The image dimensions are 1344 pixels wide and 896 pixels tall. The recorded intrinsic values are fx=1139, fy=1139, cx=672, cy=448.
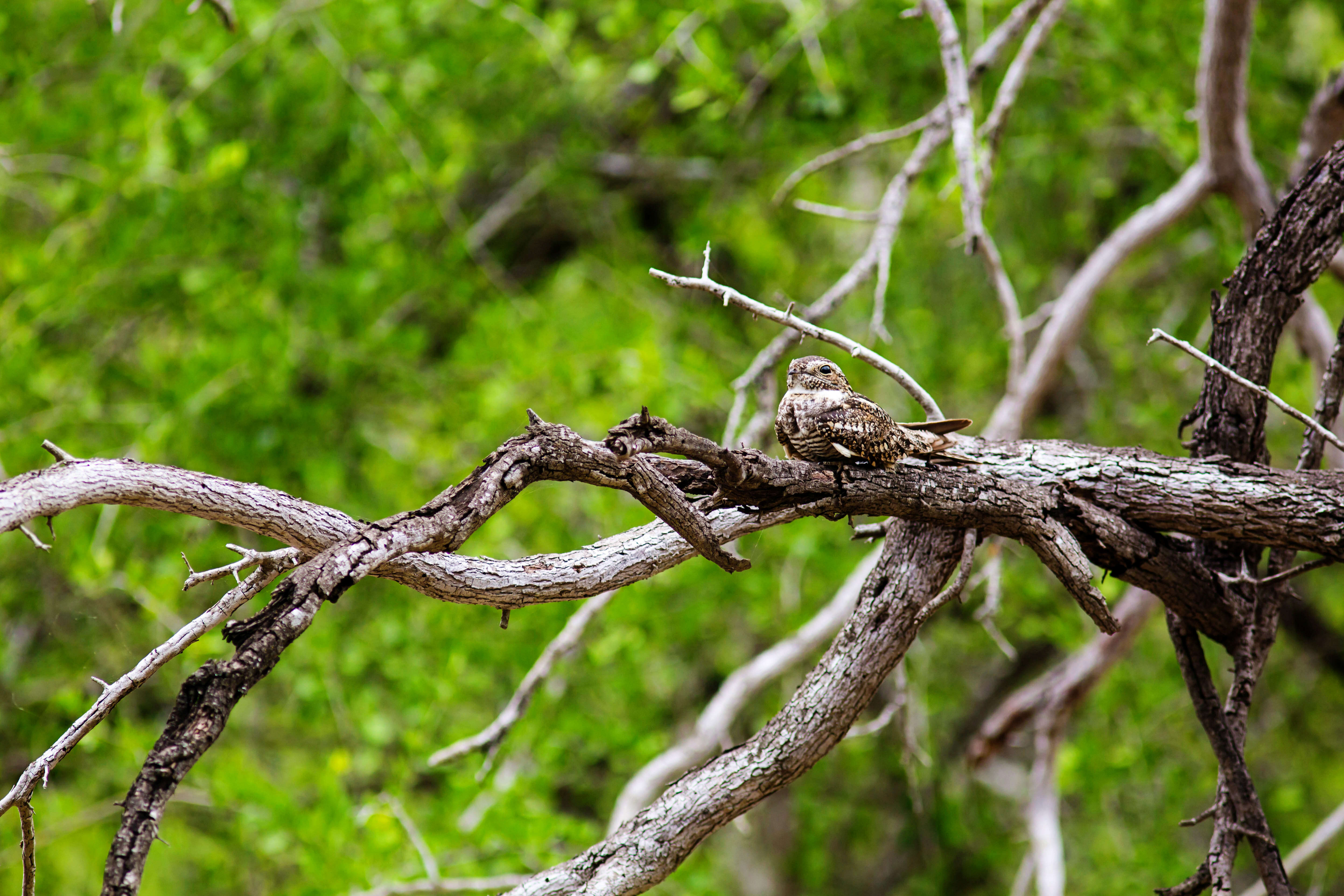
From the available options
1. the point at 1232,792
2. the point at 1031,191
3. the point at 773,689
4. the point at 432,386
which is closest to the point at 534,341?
the point at 432,386

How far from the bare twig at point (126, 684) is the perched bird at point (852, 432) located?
1.05 m

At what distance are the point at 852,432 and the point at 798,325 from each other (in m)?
0.27

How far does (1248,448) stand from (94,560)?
3.82 metres

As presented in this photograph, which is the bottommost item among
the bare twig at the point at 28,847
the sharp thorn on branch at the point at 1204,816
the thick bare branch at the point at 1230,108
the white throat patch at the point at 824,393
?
the sharp thorn on branch at the point at 1204,816

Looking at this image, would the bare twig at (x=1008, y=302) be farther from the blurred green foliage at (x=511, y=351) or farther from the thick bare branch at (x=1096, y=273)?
the blurred green foliage at (x=511, y=351)

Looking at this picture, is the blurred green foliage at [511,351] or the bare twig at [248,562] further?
the blurred green foliage at [511,351]

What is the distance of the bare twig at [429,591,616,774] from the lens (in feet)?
10.2

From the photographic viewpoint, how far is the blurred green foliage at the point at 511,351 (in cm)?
480

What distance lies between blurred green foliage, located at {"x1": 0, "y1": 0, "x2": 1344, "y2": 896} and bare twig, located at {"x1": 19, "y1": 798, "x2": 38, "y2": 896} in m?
2.63

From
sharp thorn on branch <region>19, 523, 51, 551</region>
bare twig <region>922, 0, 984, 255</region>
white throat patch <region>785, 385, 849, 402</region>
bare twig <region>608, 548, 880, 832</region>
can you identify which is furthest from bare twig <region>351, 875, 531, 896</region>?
bare twig <region>922, 0, 984, 255</region>

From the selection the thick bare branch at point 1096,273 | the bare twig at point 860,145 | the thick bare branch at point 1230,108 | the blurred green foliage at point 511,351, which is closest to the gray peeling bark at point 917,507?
the bare twig at point 860,145

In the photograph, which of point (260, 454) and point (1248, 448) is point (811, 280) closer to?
point (260, 454)

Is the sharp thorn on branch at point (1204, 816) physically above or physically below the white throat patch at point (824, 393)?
below

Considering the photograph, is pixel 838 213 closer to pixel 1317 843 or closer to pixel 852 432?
pixel 852 432
